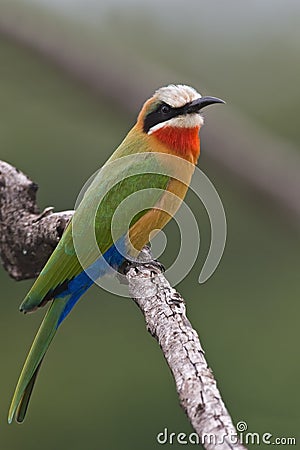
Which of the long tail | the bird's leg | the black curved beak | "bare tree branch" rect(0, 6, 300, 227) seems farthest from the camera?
the black curved beak

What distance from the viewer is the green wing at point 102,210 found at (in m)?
2.79

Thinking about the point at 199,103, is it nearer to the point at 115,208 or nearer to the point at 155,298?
the point at 115,208

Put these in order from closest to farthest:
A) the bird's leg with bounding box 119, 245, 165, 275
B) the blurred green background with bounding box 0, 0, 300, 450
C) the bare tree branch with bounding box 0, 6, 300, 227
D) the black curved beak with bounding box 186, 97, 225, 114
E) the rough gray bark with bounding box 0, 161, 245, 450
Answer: the rough gray bark with bounding box 0, 161, 245, 450
the bare tree branch with bounding box 0, 6, 300, 227
the bird's leg with bounding box 119, 245, 165, 275
the black curved beak with bounding box 186, 97, 225, 114
the blurred green background with bounding box 0, 0, 300, 450

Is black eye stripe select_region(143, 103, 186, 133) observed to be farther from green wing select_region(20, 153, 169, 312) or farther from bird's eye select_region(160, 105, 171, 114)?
green wing select_region(20, 153, 169, 312)

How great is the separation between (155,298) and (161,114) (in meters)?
0.87

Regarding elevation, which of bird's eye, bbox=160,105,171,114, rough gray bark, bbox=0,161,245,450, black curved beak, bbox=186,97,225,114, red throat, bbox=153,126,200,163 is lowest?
rough gray bark, bbox=0,161,245,450

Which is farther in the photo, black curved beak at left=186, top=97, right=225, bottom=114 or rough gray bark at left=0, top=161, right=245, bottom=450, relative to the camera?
black curved beak at left=186, top=97, right=225, bottom=114

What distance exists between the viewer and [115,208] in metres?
2.89

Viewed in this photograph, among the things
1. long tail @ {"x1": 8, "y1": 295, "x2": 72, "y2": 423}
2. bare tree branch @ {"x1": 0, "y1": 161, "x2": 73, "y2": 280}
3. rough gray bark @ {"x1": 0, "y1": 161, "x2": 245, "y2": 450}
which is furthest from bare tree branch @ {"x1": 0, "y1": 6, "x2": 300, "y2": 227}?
long tail @ {"x1": 8, "y1": 295, "x2": 72, "y2": 423}

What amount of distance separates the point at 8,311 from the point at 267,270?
60.0 inches

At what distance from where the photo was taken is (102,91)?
278 cm

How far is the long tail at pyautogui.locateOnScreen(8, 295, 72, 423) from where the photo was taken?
8.70 ft

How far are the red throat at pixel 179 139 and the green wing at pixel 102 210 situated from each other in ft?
0.26

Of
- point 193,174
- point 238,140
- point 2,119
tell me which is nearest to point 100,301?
point 2,119
